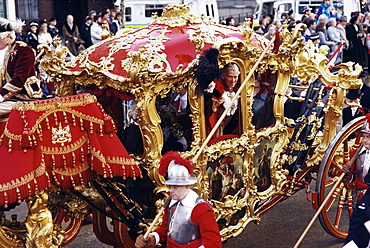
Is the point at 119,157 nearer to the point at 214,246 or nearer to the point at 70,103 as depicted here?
the point at 70,103

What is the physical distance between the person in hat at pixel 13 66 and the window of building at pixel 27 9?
15.4m

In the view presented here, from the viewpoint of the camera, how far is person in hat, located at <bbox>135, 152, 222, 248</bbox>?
3996 mm

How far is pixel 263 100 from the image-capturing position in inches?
228

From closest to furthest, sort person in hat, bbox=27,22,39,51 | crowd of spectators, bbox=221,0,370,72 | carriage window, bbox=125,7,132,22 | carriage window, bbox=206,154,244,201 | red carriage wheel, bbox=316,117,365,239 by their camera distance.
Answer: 1. carriage window, bbox=206,154,244,201
2. red carriage wheel, bbox=316,117,365,239
3. person in hat, bbox=27,22,39,51
4. crowd of spectators, bbox=221,0,370,72
5. carriage window, bbox=125,7,132,22

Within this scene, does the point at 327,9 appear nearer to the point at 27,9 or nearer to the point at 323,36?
the point at 323,36

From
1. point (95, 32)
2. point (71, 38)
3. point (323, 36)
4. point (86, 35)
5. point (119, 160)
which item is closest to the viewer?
point (119, 160)

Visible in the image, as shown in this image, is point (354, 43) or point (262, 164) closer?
point (262, 164)

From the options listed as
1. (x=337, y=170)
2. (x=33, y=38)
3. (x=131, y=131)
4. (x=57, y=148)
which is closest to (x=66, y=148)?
(x=57, y=148)

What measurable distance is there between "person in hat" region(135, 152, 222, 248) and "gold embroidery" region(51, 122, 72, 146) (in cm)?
70

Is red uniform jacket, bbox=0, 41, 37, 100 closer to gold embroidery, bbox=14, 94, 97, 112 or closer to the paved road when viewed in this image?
gold embroidery, bbox=14, 94, 97, 112

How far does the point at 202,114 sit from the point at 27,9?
54.0 feet

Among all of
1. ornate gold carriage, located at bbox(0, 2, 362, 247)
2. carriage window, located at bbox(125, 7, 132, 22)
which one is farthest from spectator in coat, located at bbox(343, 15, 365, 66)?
ornate gold carriage, located at bbox(0, 2, 362, 247)

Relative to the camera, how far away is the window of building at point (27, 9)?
66.4 ft

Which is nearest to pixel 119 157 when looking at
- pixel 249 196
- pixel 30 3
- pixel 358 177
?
pixel 249 196
